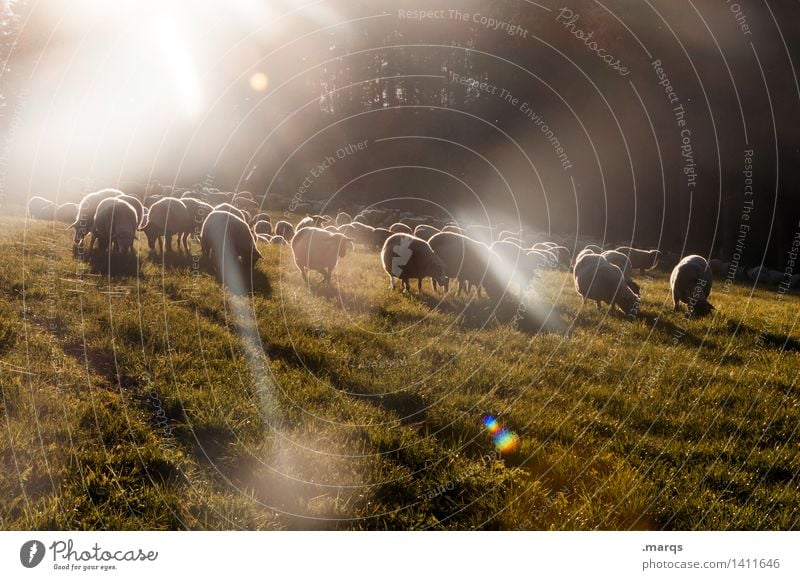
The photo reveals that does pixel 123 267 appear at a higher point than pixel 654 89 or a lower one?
lower

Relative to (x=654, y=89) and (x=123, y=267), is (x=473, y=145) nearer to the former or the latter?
(x=654, y=89)

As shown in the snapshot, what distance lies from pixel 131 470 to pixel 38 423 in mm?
860

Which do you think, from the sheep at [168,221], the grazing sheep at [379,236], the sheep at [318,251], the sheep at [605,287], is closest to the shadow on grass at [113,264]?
the sheep at [168,221]

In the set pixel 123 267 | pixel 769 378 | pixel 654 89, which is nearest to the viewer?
pixel 769 378

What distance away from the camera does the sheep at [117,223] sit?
1011 cm

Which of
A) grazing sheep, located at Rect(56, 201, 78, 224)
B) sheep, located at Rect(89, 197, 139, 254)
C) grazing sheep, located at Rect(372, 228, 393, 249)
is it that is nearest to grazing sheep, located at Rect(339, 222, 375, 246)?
grazing sheep, located at Rect(372, 228, 393, 249)

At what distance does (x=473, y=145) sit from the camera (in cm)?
2997

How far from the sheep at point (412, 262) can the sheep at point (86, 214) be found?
6.94m

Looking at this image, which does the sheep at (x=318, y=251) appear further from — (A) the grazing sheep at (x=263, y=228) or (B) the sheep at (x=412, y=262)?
(A) the grazing sheep at (x=263, y=228)

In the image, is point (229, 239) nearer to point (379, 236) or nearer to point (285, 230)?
point (379, 236)

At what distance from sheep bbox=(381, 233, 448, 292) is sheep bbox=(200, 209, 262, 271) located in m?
3.18

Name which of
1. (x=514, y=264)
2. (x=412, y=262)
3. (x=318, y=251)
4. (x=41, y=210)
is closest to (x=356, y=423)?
(x=412, y=262)

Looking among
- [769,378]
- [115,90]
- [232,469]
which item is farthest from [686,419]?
[115,90]
